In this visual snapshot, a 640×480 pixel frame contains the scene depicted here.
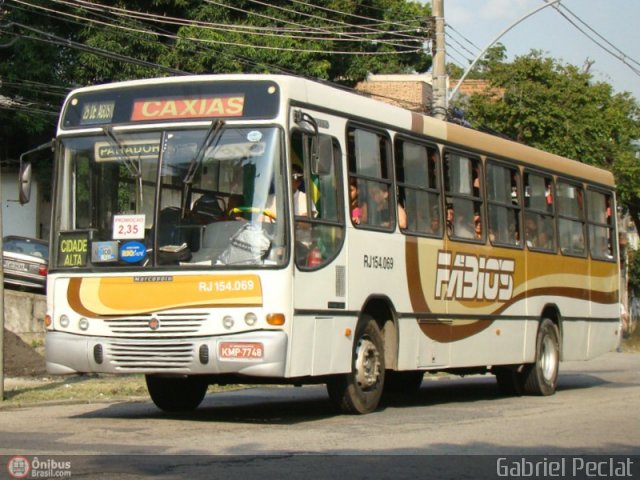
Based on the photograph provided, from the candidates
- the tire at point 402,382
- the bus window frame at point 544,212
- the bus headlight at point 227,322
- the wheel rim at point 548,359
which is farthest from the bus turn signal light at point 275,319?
A: the wheel rim at point 548,359

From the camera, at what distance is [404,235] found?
13672mm

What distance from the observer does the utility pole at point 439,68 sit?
22.6 metres

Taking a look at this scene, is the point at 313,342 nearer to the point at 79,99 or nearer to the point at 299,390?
the point at 79,99

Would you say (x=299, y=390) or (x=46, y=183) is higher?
(x=46, y=183)

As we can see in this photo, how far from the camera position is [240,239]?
11.3 metres

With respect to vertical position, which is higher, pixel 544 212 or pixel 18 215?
pixel 18 215

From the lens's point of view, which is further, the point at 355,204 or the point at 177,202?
the point at 355,204

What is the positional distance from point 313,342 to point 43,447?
300cm

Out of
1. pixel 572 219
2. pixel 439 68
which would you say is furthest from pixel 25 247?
pixel 572 219

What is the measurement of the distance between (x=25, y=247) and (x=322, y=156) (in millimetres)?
18823

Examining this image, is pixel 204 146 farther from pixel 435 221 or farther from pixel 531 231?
pixel 531 231

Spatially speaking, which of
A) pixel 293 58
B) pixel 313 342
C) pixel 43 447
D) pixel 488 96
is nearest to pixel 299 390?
pixel 313 342

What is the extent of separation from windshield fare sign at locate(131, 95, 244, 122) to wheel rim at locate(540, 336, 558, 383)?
24.8ft

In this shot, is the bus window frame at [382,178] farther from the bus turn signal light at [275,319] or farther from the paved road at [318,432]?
the paved road at [318,432]
